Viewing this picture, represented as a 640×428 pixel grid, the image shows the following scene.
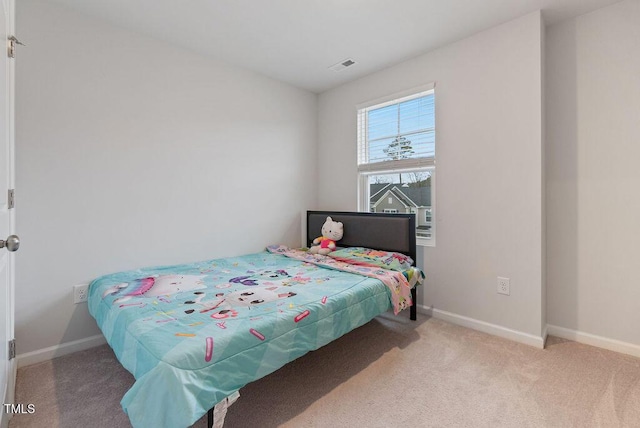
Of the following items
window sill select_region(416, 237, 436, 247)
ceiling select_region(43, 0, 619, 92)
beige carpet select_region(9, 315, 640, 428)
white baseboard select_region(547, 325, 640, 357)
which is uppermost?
ceiling select_region(43, 0, 619, 92)

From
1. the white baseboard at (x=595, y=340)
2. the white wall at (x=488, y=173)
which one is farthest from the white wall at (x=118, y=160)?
the white baseboard at (x=595, y=340)

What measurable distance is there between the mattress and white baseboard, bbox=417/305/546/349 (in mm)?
927

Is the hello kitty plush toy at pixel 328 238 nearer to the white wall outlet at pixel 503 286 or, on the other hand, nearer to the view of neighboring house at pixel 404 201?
the view of neighboring house at pixel 404 201

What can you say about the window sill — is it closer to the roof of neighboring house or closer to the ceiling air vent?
the roof of neighboring house

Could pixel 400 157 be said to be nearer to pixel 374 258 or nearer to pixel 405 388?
pixel 374 258

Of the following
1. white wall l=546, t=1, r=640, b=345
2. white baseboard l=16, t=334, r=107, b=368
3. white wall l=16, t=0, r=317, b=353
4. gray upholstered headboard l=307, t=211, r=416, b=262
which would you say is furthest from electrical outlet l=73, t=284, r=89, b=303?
white wall l=546, t=1, r=640, b=345

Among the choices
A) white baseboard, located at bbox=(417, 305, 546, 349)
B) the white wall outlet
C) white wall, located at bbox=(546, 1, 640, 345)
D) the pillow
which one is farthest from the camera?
the pillow

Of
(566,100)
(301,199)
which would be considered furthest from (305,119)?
(566,100)

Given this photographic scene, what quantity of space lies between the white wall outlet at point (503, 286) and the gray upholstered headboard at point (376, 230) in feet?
2.32

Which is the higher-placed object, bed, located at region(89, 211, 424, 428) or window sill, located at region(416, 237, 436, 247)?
window sill, located at region(416, 237, 436, 247)

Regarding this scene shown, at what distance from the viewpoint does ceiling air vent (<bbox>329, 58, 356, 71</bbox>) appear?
304 centimetres

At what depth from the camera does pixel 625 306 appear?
2174 mm

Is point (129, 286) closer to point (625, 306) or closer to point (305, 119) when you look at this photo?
point (305, 119)

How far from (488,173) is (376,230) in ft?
3.70
